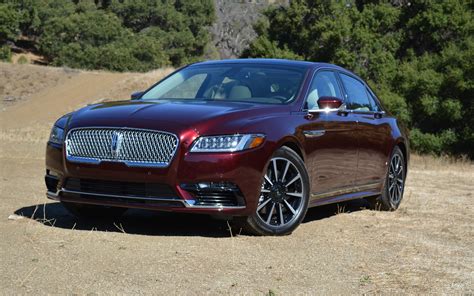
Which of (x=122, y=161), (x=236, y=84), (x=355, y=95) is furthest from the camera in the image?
(x=355, y=95)

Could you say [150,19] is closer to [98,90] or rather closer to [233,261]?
[98,90]

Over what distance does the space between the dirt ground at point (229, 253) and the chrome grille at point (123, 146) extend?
643 mm

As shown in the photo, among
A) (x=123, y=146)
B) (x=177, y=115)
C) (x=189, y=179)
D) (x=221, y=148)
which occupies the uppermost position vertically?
(x=177, y=115)

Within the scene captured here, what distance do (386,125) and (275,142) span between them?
3065mm

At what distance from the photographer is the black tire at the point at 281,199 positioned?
6.91 meters

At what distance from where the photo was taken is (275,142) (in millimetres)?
6910

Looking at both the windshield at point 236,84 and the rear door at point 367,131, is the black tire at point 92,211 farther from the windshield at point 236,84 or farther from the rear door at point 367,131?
the rear door at point 367,131

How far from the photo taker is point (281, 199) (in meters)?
7.13

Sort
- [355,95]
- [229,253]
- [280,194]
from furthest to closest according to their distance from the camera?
[355,95], [280,194], [229,253]

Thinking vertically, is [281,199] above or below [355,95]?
below

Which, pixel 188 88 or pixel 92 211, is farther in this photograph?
pixel 188 88

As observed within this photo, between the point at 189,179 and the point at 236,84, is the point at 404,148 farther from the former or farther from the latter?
the point at 189,179

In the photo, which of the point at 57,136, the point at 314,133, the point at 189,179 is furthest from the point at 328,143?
the point at 57,136

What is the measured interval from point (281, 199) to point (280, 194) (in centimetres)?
5
